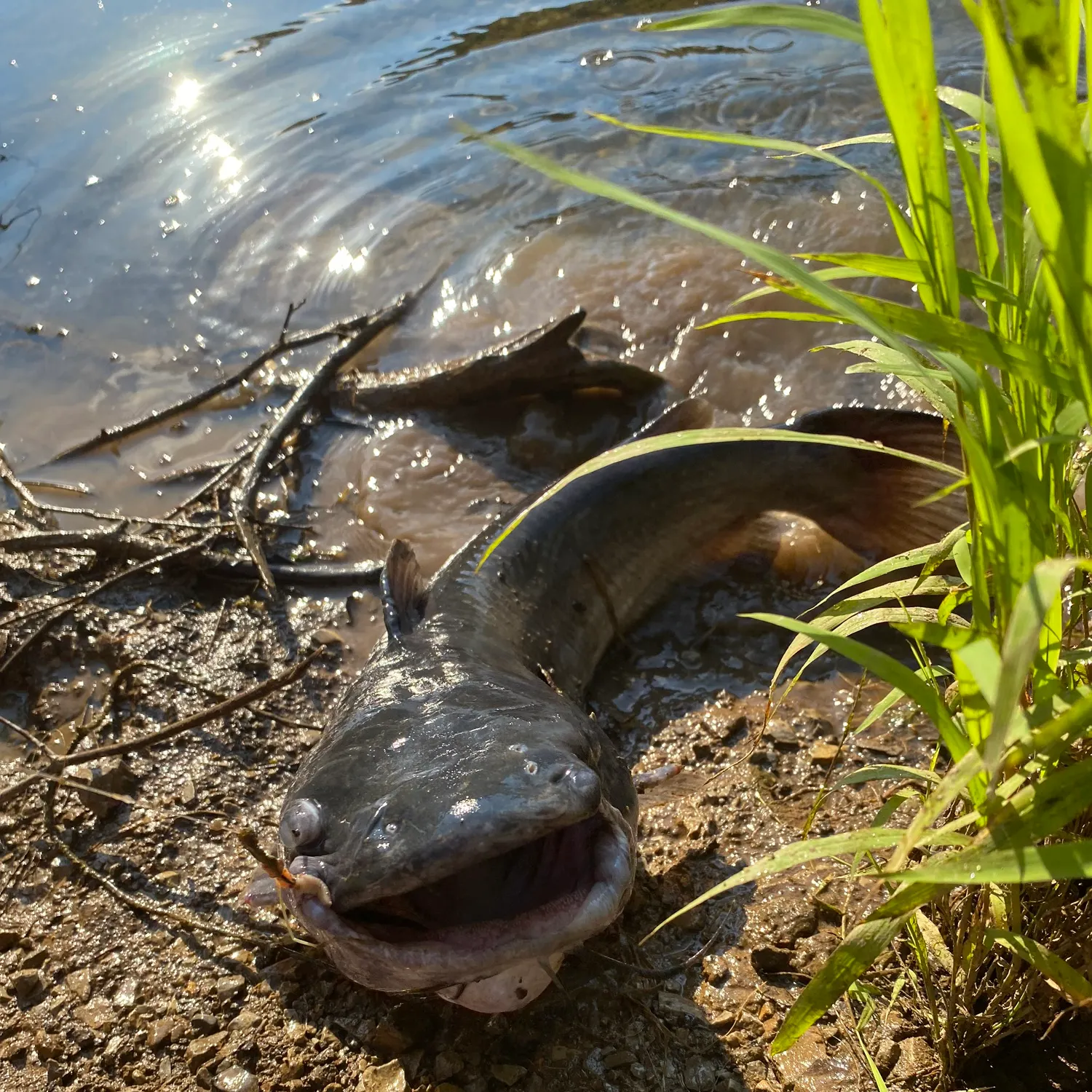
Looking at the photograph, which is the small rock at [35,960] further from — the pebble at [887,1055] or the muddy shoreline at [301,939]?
Answer: the pebble at [887,1055]

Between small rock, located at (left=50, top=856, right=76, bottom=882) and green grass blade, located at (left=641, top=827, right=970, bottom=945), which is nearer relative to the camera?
green grass blade, located at (left=641, top=827, right=970, bottom=945)

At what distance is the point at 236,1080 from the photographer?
1.79 metres

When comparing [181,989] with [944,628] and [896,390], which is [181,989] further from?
[896,390]

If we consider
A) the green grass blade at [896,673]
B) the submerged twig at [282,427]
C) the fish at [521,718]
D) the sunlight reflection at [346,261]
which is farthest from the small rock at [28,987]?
the sunlight reflection at [346,261]

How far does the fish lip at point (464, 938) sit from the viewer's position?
54.8 inches

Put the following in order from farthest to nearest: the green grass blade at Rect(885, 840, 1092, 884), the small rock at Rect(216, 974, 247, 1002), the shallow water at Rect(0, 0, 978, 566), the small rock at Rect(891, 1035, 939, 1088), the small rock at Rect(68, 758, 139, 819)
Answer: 1. the shallow water at Rect(0, 0, 978, 566)
2. the small rock at Rect(68, 758, 139, 819)
3. the small rock at Rect(216, 974, 247, 1002)
4. the small rock at Rect(891, 1035, 939, 1088)
5. the green grass blade at Rect(885, 840, 1092, 884)

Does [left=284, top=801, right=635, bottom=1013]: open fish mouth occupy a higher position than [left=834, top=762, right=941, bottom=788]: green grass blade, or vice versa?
[left=834, top=762, right=941, bottom=788]: green grass blade

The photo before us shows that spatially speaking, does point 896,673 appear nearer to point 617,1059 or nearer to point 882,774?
point 882,774

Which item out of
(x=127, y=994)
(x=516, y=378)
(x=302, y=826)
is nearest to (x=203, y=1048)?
(x=127, y=994)

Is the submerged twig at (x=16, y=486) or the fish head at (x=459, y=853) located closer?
the fish head at (x=459, y=853)

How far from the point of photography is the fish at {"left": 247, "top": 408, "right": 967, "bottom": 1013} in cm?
142

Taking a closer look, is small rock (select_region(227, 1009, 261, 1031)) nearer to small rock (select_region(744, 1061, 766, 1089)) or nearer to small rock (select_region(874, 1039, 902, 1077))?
small rock (select_region(744, 1061, 766, 1089))

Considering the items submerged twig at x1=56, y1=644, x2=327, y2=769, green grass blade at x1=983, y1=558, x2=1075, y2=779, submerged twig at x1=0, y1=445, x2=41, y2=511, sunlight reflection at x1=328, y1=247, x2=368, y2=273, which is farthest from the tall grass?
sunlight reflection at x1=328, y1=247, x2=368, y2=273

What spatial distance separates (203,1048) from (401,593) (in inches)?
47.2
